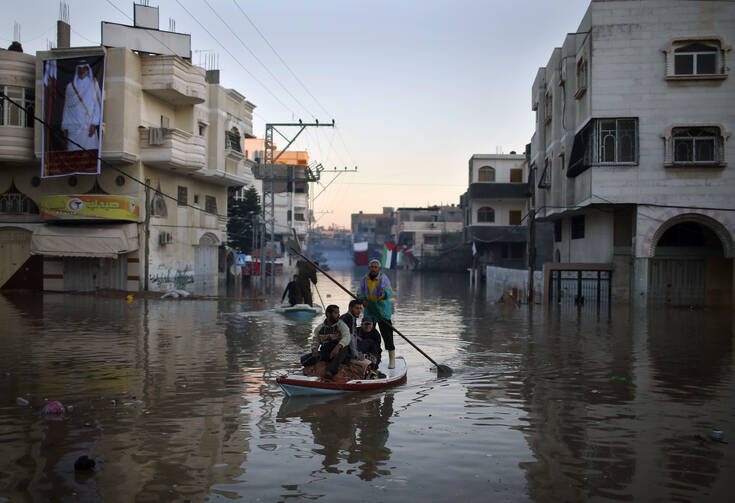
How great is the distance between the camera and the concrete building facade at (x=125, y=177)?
29.3m

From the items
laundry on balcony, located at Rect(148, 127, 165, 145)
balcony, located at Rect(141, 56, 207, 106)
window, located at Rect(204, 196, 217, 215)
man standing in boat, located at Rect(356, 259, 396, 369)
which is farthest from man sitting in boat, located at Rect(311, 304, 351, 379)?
window, located at Rect(204, 196, 217, 215)

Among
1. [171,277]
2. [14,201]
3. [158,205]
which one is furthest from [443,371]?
[14,201]

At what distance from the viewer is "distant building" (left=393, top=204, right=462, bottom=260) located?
78.1m

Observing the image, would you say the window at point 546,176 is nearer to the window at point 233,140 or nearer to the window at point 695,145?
the window at point 695,145

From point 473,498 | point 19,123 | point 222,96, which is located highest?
point 222,96

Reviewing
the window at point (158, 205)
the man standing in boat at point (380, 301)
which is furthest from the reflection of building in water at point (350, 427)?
the window at point (158, 205)

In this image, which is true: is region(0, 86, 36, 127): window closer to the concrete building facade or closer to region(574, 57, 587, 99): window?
the concrete building facade

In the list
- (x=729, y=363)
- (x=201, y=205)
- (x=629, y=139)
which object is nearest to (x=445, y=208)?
(x=201, y=205)

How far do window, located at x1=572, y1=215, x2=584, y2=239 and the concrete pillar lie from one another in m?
5.91

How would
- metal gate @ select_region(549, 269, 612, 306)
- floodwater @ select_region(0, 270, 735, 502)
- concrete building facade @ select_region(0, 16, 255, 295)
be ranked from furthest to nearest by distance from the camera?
1. concrete building facade @ select_region(0, 16, 255, 295)
2. metal gate @ select_region(549, 269, 612, 306)
3. floodwater @ select_region(0, 270, 735, 502)

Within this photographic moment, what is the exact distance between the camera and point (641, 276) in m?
25.5

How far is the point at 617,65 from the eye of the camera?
25.3 m

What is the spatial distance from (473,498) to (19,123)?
3101cm

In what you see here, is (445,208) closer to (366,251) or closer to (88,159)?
(366,251)
